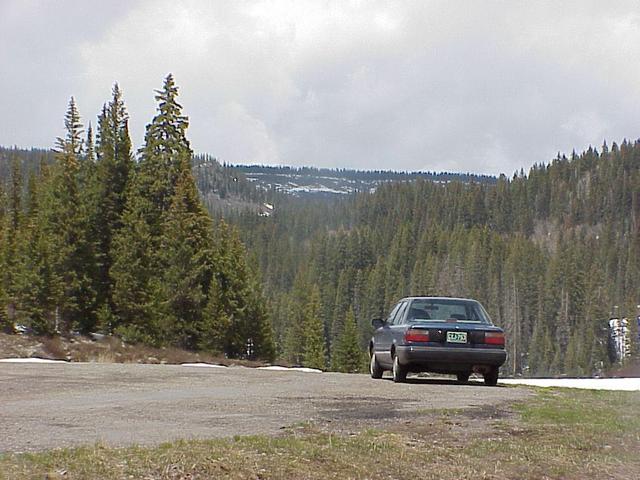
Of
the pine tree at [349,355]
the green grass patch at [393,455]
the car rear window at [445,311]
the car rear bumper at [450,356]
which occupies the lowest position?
the pine tree at [349,355]

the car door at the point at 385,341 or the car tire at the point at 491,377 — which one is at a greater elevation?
the car door at the point at 385,341

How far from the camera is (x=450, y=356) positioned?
602 inches

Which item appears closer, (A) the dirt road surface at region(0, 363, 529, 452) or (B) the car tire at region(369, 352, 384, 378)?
(A) the dirt road surface at region(0, 363, 529, 452)

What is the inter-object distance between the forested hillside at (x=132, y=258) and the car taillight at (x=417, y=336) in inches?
1164

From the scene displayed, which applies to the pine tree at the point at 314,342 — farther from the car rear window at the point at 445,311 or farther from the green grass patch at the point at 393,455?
the green grass patch at the point at 393,455

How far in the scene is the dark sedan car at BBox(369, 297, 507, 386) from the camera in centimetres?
1533

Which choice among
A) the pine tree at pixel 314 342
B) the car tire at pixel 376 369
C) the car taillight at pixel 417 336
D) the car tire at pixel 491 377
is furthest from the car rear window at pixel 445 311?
the pine tree at pixel 314 342

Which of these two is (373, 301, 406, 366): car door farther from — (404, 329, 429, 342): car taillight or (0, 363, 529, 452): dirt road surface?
(404, 329, 429, 342): car taillight

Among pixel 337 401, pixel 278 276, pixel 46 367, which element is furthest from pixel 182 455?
pixel 278 276

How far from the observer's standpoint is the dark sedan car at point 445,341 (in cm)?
1533

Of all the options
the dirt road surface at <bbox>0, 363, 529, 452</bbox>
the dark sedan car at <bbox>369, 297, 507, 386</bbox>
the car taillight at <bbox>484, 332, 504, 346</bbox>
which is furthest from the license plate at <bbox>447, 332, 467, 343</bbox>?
the dirt road surface at <bbox>0, 363, 529, 452</bbox>

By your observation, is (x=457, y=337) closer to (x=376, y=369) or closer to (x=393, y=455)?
(x=376, y=369)

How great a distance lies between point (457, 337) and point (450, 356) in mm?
362

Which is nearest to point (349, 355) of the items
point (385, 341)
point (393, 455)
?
point (385, 341)
